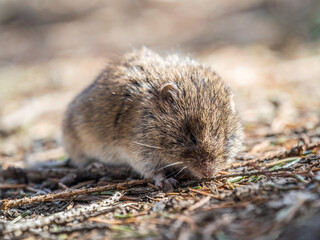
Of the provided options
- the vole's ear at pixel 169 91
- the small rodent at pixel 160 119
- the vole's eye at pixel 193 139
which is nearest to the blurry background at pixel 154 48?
the small rodent at pixel 160 119

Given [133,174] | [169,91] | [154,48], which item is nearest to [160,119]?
[169,91]

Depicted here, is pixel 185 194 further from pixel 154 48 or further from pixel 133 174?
pixel 154 48

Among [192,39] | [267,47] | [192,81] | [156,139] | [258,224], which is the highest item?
[192,39]

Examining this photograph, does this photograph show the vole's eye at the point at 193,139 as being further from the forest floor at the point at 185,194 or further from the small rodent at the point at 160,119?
the forest floor at the point at 185,194

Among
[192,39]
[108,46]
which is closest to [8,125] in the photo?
[108,46]

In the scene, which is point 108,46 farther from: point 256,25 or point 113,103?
point 113,103

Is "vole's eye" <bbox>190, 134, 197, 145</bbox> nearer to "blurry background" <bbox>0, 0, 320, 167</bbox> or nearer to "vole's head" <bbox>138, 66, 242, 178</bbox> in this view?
"vole's head" <bbox>138, 66, 242, 178</bbox>
